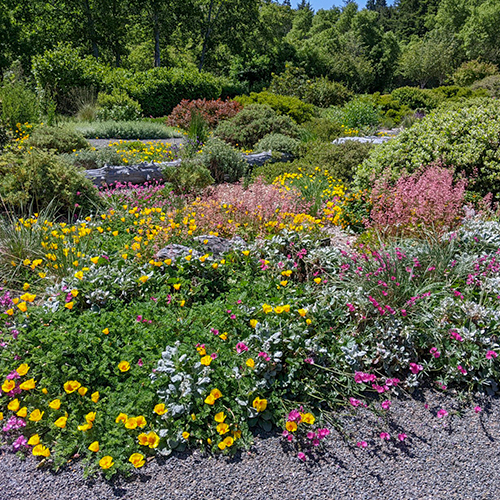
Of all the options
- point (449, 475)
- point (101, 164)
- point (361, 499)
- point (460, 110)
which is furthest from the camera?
point (101, 164)

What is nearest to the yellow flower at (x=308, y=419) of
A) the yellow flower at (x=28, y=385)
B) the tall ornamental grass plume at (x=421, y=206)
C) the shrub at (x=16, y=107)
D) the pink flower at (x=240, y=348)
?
the pink flower at (x=240, y=348)

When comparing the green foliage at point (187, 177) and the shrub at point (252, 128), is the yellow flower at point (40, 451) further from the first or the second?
the shrub at point (252, 128)

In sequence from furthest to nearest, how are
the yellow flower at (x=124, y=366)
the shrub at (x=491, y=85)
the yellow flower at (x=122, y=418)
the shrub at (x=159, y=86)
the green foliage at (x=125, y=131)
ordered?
the shrub at (x=491, y=85)
the shrub at (x=159, y=86)
the green foliage at (x=125, y=131)
the yellow flower at (x=124, y=366)
the yellow flower at (x=122, y=418)

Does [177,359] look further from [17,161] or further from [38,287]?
[17,161]

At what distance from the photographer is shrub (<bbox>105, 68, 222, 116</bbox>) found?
15.1 metres

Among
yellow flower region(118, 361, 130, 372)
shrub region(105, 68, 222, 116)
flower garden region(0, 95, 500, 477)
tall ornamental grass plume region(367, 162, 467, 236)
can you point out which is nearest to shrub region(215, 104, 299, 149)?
tall ornamental grass plume region(367, 162, 467, 236)

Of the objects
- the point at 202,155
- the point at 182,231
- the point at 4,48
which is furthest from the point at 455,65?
the point at 182,231

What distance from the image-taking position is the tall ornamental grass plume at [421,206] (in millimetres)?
3939

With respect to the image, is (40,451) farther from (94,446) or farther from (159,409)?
(159,409)

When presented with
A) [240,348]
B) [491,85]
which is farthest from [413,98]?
[240,348]

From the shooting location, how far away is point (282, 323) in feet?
8.64

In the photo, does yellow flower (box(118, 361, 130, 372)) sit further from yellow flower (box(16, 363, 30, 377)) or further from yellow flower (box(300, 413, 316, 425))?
yellow flower (box(300, 413, 316, 425))

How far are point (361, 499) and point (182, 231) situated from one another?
291 centimetres

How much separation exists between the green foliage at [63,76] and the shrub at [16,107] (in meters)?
4.54
